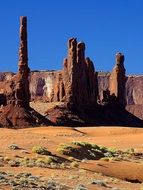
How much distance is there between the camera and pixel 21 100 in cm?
6694

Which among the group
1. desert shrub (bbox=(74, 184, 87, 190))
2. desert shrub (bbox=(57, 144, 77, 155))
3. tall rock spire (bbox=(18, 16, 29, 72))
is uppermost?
tall rock spire (bbox=(18, 16, 29, 72))

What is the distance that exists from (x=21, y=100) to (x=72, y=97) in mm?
10470

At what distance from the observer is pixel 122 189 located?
20547 mm

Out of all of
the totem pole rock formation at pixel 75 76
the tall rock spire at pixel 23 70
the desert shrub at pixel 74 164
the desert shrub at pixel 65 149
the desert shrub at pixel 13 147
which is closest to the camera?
the desert shrub at pixel 74 164

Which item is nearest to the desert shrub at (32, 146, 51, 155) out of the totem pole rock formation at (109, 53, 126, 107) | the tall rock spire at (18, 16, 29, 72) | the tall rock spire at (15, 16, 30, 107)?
the tall rock spire at (15, 16, 30, 107)

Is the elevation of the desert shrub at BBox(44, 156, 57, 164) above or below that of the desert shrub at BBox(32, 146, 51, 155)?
below

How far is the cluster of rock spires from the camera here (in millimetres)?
66500

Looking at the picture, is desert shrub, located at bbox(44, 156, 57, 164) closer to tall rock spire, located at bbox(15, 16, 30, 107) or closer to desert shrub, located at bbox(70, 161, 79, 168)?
desert shrub, located at bbox(70, 161, 79, 168)

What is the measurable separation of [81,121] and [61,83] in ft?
44.5

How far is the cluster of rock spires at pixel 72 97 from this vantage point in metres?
66.5

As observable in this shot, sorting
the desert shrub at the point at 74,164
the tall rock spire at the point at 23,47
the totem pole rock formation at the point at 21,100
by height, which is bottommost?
the desert shrub at the point at 74,164

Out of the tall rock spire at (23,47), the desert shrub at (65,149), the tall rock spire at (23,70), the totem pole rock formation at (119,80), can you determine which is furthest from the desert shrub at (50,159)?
the totem pole rock formation at (119,80)

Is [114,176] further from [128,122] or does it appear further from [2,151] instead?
[128,122]

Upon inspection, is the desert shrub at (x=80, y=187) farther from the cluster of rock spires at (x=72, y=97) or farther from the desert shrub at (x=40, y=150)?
the cluster of rock spires at (x=72, y=97)
